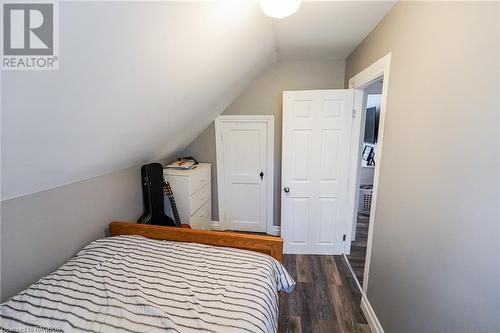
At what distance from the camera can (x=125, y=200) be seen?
81.6 inches

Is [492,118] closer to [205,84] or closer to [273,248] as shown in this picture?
[273,248]

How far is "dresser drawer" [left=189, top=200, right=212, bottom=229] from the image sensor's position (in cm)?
265

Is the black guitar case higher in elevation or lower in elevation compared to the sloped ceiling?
lower

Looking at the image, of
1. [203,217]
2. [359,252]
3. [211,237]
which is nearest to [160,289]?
[211,237]

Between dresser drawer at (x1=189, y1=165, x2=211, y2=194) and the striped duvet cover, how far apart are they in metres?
1.06

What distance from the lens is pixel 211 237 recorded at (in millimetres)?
1660

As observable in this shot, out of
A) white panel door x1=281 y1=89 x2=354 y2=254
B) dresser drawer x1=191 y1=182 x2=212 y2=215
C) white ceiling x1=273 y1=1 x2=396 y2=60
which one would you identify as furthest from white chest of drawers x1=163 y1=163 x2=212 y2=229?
white ceiling x1=273 y1=1 x2=396 y2=60

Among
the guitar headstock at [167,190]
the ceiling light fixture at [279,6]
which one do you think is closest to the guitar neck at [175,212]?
the guitar headstock at [167,190]

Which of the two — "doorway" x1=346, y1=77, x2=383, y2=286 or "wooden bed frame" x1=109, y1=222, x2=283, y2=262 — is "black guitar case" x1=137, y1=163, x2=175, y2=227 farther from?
"doorway" x1=346, y1=77, x2=383, y2=286

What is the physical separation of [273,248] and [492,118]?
1.31 m

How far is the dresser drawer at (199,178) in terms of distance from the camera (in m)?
2.56

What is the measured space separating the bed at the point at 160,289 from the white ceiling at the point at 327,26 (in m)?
1.65

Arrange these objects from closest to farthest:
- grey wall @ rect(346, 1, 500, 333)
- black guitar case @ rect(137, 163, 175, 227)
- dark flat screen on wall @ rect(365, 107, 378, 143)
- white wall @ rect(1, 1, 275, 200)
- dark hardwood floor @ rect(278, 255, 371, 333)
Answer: white wall @ rect(1, 1, 275, 200)
grey wall @ rect(346, 1, 500, 333)
dark hardwood floor @ rect(278, 255, 371, 333)
black guitar case @ rect(137, 163, 175, 227)
dark flat screen on wall @ rect(365, 107, 378, 143)

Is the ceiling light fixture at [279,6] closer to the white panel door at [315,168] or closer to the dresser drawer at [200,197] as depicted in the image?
the white panel door at [315,168]
